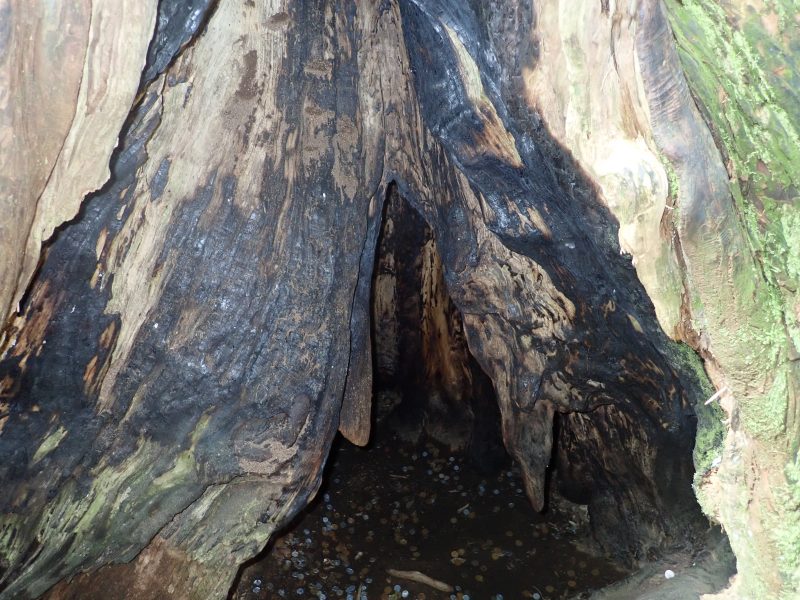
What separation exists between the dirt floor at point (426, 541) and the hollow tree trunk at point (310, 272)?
0.54m

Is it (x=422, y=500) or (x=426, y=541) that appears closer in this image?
(x=426, y=541)

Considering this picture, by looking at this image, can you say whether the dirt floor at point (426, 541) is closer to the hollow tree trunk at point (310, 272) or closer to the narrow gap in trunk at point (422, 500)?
the narrow gap in trunk at point (422, 500)

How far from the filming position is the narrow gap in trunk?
3.66 metres

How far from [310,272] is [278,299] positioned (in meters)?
0.18

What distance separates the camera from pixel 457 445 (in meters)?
4.82

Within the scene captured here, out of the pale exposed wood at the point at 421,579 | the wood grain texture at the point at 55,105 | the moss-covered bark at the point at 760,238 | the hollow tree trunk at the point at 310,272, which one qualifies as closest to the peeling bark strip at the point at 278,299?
the hollow tree trunk at the point at 310,272

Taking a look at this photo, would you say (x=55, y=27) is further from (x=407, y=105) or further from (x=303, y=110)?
(x=407, y=105)

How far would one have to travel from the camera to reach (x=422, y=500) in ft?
14.4

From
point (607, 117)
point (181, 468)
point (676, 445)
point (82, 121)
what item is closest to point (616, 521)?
point (676, 445)

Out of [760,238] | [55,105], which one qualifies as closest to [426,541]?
[760,238]

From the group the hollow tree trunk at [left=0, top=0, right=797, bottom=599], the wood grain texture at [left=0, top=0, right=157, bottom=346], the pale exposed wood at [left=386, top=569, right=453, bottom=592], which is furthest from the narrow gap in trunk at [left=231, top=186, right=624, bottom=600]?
the wood grain texture at [left=0, top=0, right=157, bottom=346]

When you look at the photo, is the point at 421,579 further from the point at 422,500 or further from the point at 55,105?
the point at 55,105

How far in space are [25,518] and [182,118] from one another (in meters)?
1.49

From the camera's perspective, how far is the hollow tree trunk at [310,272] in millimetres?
1854
